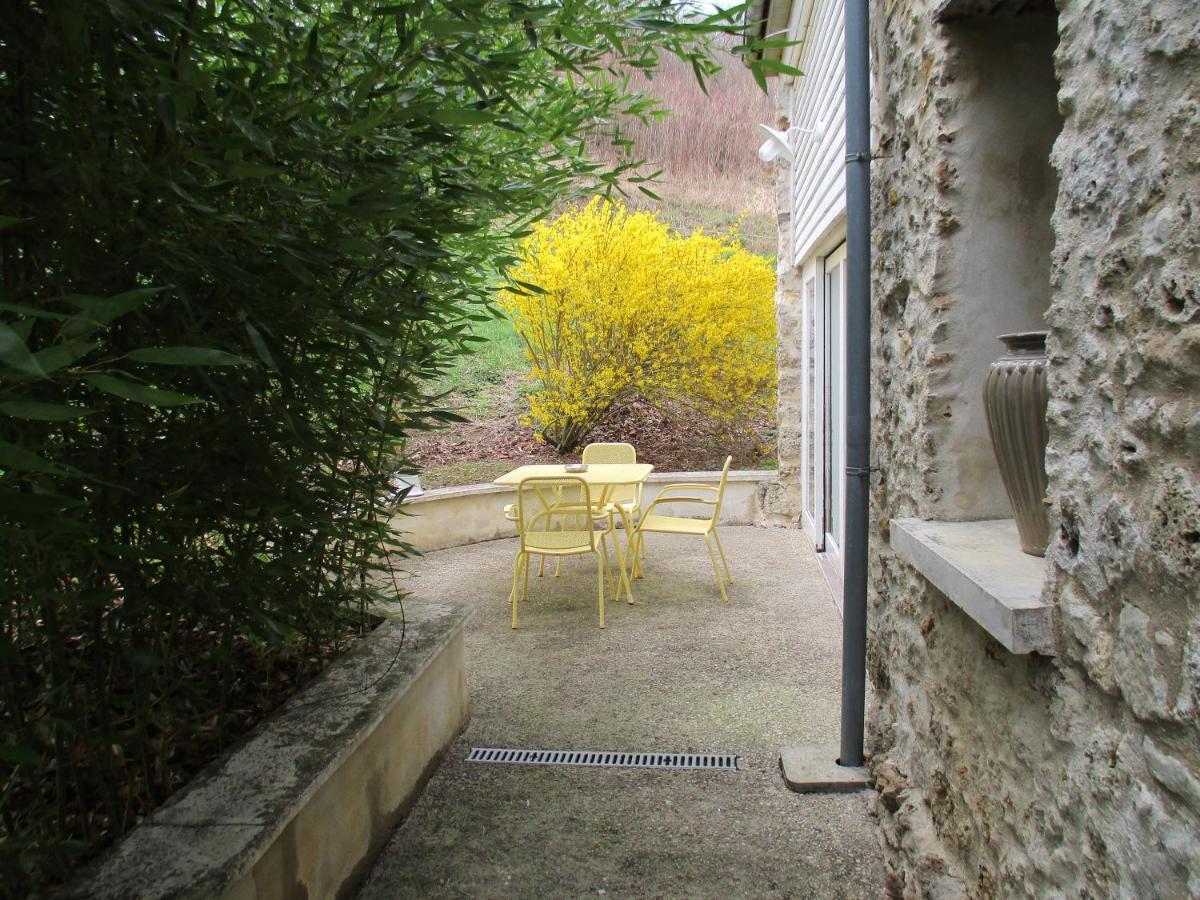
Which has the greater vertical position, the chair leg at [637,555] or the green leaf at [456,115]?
the green leaf at [456,115]

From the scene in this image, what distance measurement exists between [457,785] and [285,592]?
1037 mm

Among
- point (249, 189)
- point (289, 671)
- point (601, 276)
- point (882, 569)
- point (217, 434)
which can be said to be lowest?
point (289, 671)

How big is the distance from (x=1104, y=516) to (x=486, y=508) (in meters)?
5.78

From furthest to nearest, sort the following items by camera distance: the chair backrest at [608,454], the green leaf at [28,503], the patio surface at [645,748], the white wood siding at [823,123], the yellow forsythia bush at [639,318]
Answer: the yellow forsythia bush at [639,318] → the chair backrest at [608,454] → the white wood siding at [823,123] → the patio surface at [645,748] → the green leaf at [28,503]

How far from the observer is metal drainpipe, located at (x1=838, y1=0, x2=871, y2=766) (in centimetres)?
241

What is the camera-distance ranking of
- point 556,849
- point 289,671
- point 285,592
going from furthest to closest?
point 289,671, point 556,849, point 285,592

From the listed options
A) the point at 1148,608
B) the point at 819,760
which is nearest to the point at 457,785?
the point at 819,760

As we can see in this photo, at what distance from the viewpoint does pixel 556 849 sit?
2.35 meters

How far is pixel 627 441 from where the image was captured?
27.7 feet

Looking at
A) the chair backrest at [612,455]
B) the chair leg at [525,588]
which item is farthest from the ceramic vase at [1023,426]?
the chair backrest at [612,455]

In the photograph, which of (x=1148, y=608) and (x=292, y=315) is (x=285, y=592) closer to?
(x=292, y=315)

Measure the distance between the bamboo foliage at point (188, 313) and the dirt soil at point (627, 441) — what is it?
538cm

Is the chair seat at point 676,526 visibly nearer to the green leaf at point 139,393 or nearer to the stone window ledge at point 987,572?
the stone window ledge at point 987,572

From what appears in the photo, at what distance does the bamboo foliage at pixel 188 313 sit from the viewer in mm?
1257
